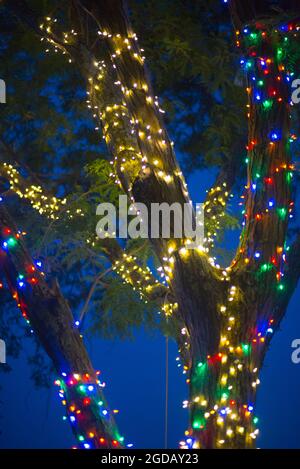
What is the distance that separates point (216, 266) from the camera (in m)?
3.95

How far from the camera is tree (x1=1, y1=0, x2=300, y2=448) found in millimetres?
3735

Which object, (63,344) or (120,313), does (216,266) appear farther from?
(120,313)

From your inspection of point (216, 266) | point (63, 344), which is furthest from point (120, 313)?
point (216, 266)

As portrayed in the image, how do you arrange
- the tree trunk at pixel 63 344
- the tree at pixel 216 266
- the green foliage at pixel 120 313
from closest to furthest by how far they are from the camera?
the tree at pixel 216 266 < the tree trunk at pixel 63 344 < the green foliage at pixel 120 313

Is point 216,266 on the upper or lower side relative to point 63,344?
upper

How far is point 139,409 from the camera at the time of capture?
10.5 m

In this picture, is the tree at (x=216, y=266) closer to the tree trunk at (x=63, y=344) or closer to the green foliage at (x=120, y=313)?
the tree trunk at (x=63, y=344)

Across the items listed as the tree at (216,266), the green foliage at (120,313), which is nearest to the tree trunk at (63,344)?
the tree at (216,266)

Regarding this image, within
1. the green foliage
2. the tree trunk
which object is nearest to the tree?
the tree trunk

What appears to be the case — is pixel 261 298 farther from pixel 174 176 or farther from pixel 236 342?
pixel 174 176

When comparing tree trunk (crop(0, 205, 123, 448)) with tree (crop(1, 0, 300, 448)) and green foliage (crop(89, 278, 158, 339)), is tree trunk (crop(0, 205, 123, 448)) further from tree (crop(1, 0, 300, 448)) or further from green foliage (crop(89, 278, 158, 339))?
green foliage (crop(89, 278, 158, 339))

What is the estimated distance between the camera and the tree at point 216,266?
373cm
